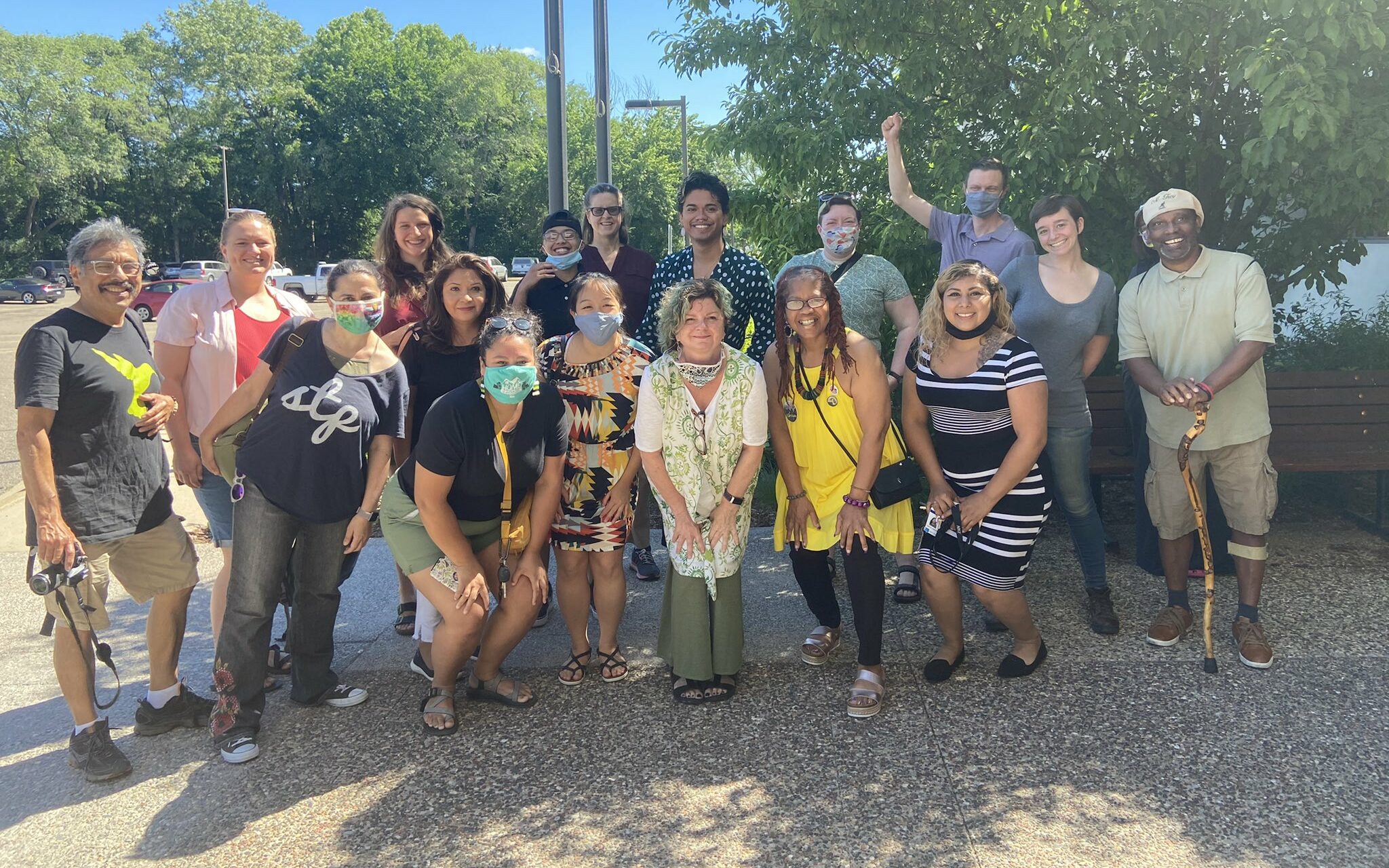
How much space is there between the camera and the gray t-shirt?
4.27 m

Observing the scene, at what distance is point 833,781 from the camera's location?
3152 millimetres

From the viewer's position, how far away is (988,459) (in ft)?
12.3

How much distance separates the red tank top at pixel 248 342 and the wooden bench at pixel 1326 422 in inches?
167

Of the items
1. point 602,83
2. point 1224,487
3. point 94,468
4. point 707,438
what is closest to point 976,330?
point 707,438

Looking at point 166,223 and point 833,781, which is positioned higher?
point 166,223

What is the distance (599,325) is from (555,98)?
387cm

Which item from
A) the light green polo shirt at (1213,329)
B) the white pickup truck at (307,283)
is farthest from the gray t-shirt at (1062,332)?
the white pickup truck at (307,283)

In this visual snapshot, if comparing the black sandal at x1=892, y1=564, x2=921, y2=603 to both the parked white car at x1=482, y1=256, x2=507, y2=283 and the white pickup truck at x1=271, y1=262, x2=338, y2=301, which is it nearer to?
the parked white car at x1=482, y1=256, x2=507, y2=283

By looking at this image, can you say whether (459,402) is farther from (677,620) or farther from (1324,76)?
(1324,76)

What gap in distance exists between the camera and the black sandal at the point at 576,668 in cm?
399

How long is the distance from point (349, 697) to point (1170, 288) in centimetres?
386

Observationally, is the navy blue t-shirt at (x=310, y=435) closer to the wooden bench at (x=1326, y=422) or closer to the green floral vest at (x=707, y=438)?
the green floral vest at (x=707, y=438)

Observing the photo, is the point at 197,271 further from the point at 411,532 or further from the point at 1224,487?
the point at 1224,487

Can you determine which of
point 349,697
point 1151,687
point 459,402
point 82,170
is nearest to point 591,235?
point 459,402
